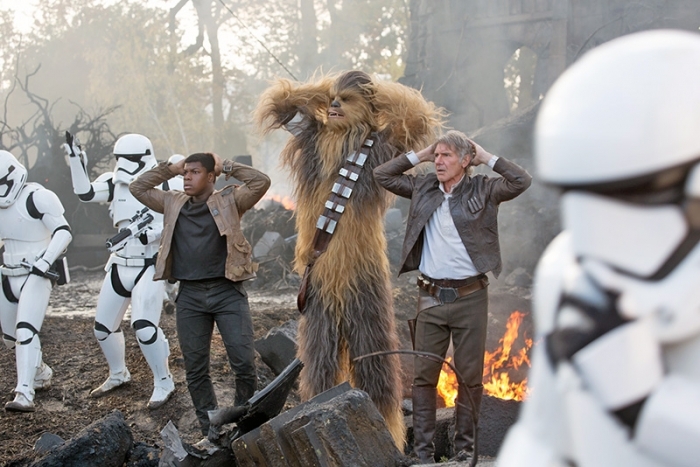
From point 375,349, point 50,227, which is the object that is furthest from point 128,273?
point 375,349

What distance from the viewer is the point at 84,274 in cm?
1383

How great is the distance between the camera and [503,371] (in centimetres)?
736

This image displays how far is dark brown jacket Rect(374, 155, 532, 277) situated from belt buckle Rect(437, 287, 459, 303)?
200 mm

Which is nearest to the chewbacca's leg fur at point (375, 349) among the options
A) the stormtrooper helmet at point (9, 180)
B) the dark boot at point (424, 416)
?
the dark boot at point (424, 416)

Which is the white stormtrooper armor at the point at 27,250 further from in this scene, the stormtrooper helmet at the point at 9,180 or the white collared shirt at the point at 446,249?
the white collared shirt at the point at 446,249

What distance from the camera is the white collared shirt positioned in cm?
448

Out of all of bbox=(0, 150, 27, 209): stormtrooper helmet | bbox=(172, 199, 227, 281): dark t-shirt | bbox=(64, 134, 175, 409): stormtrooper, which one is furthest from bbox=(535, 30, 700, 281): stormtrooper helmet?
bbox=(0, 150, 27, 209): stormtrooper helmet

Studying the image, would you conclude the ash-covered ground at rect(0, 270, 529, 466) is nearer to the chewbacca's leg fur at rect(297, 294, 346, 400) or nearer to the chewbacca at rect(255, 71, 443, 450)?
the chewbacca's leg fur at rect(297, 294, 346, 400)

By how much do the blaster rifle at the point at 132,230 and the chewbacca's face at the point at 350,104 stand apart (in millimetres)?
2208

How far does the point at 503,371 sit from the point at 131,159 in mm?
4004

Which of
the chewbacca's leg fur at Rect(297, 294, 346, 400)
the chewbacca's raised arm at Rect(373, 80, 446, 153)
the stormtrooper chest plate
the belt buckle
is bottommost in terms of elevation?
the chewbacca's leg fur at Rect(297, 294, 346, 400)

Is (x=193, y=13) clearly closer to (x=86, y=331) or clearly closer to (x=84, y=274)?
(x=84, y=274)

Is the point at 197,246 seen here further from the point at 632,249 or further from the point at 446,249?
the point at 632,249

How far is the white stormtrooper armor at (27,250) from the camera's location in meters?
6.47
